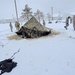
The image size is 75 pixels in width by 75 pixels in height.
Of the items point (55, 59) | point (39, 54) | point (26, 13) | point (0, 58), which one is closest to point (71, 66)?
point (55, 59)

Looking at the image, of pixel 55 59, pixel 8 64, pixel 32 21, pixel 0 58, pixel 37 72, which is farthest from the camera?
pixel 32 21

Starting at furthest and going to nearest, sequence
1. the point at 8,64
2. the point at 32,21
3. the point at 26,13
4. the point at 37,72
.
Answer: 1. the point at 26,13
2. the point at 32,21
3. the point at 8,64
4. the point at 37,72

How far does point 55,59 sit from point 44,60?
0.62 metres

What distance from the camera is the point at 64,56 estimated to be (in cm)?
847

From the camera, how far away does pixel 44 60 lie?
26.6 feet

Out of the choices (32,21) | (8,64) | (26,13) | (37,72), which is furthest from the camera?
(26,13)

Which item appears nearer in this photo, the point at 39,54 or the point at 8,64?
the point at 8,64

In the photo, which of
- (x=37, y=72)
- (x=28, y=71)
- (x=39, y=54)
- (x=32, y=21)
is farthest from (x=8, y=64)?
(x=32, y=21)

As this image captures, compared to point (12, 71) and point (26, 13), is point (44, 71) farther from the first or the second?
point (26, 13)

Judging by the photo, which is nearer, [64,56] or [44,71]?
[44,71]

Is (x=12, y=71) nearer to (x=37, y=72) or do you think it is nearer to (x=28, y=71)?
(x=28, y=71)

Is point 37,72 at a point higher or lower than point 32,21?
lower

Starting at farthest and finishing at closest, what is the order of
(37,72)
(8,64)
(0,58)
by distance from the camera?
(0,58)
(8,64)
(37,72)

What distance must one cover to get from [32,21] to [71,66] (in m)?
10.4
